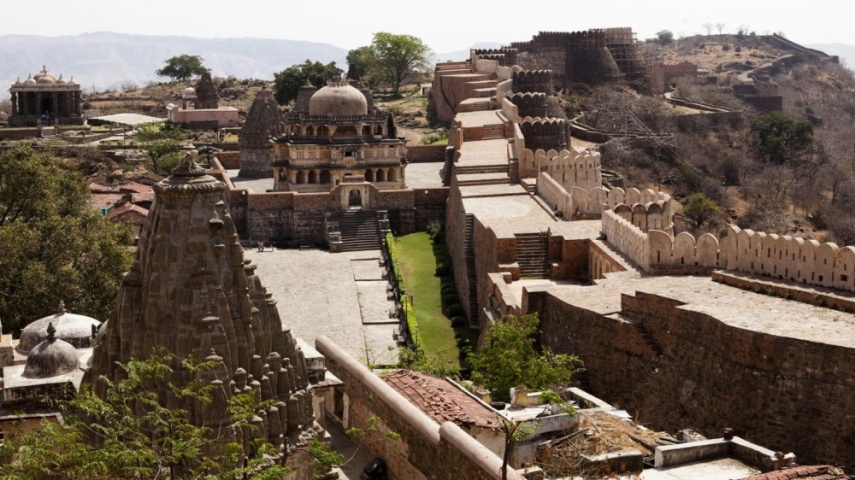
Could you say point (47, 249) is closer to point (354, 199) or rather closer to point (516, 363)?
point (354, 199)

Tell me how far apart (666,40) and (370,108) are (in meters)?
108

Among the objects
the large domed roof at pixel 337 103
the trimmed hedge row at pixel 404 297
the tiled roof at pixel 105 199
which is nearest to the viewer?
the trimmed hedge row at pixel 404 297

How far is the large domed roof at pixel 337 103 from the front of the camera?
4281 centimetres

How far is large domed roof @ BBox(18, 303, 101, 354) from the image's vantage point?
20516 millimetres

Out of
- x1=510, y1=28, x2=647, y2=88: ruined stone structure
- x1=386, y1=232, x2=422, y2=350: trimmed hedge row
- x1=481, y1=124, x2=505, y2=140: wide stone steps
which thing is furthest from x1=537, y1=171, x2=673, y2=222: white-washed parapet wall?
x1=510, y1=28, x2=647, y2=88: ruined stone structure

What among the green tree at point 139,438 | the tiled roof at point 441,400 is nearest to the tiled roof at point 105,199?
the tiled roof at point 441,400

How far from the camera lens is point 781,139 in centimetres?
5794

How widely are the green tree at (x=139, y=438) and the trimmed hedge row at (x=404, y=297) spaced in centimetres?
1588

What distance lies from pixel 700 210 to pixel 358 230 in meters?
12.7

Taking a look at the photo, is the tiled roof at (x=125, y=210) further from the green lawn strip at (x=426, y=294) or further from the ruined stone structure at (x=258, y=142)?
the green lawn strip at (x=426, y=294)

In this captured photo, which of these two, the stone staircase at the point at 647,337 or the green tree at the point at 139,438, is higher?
the green tree at the point at 139,438

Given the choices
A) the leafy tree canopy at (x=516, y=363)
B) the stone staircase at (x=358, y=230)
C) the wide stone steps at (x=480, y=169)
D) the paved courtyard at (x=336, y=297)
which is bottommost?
the paved courtyard at (x=336, y=297)

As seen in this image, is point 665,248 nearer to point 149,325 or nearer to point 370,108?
point 149,325

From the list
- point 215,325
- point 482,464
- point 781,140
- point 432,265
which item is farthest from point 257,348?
point 781,140
